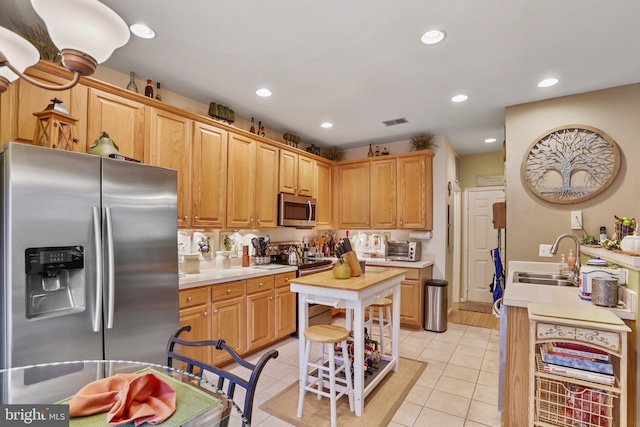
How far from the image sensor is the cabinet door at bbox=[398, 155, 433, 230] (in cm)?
444

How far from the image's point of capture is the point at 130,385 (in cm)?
99

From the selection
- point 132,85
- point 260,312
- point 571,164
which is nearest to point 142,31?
point 132,85

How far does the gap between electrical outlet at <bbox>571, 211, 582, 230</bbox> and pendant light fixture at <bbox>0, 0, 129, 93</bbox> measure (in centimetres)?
386

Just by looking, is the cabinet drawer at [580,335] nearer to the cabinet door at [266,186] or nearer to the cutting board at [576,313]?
the cutting board at [576,313]

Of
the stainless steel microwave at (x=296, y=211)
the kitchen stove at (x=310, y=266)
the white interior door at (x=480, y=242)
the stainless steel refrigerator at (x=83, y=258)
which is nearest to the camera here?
the stainless steel refrigerator at (x=83, y=258)

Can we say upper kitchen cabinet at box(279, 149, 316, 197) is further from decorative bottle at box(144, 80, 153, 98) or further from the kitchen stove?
decorative bottle at box(144, 80, 153, 98)

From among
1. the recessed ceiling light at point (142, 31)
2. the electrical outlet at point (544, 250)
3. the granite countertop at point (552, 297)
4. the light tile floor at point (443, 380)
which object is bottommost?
the light tile floor at point (443, 380)

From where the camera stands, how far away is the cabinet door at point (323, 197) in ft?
16.1

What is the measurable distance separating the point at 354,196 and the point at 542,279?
2.78 meters

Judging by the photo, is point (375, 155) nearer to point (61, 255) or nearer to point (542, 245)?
point (542, 245)

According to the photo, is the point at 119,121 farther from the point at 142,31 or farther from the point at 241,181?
the point at 241,181

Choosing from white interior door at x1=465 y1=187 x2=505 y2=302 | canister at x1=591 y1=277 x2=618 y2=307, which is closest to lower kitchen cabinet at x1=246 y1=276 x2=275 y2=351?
canister at x1=591 y1=277 x2=618 y2=307

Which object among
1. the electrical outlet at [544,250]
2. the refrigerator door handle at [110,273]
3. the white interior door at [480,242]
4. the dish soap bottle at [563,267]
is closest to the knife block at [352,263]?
the refrigerator door handle at [110,273]

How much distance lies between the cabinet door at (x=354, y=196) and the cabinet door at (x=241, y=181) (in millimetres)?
1859
